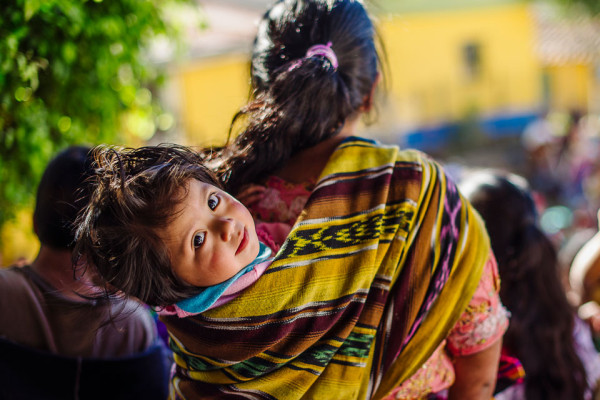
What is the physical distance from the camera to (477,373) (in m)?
1.67

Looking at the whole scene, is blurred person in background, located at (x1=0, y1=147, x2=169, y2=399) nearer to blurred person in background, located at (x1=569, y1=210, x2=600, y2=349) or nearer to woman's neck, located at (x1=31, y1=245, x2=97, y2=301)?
woman's neck, located at (x1=31, y1=245, x2=97, y2=301)

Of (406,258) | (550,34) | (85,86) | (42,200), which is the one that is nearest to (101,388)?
(42,200)

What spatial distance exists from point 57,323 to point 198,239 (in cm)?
78

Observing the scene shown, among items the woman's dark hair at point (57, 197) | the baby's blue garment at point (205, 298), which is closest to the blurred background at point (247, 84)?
the woman's dark hair at point (57, 197)

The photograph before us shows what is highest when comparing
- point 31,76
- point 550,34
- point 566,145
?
point 31,76

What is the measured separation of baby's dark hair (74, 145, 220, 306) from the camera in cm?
138

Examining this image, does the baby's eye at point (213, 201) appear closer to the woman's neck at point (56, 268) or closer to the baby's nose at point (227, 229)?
the baby's nose at point (227, 229)

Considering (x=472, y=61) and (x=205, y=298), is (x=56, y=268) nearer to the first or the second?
(x=205, y=298)

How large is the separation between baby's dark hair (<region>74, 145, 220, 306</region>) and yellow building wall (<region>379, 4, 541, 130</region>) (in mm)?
14841

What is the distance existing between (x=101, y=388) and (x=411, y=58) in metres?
15.8

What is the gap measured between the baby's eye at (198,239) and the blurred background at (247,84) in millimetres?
655

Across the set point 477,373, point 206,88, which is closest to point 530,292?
point 477,373

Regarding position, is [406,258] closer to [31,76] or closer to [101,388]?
[101,388]

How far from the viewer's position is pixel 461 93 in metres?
17.0
